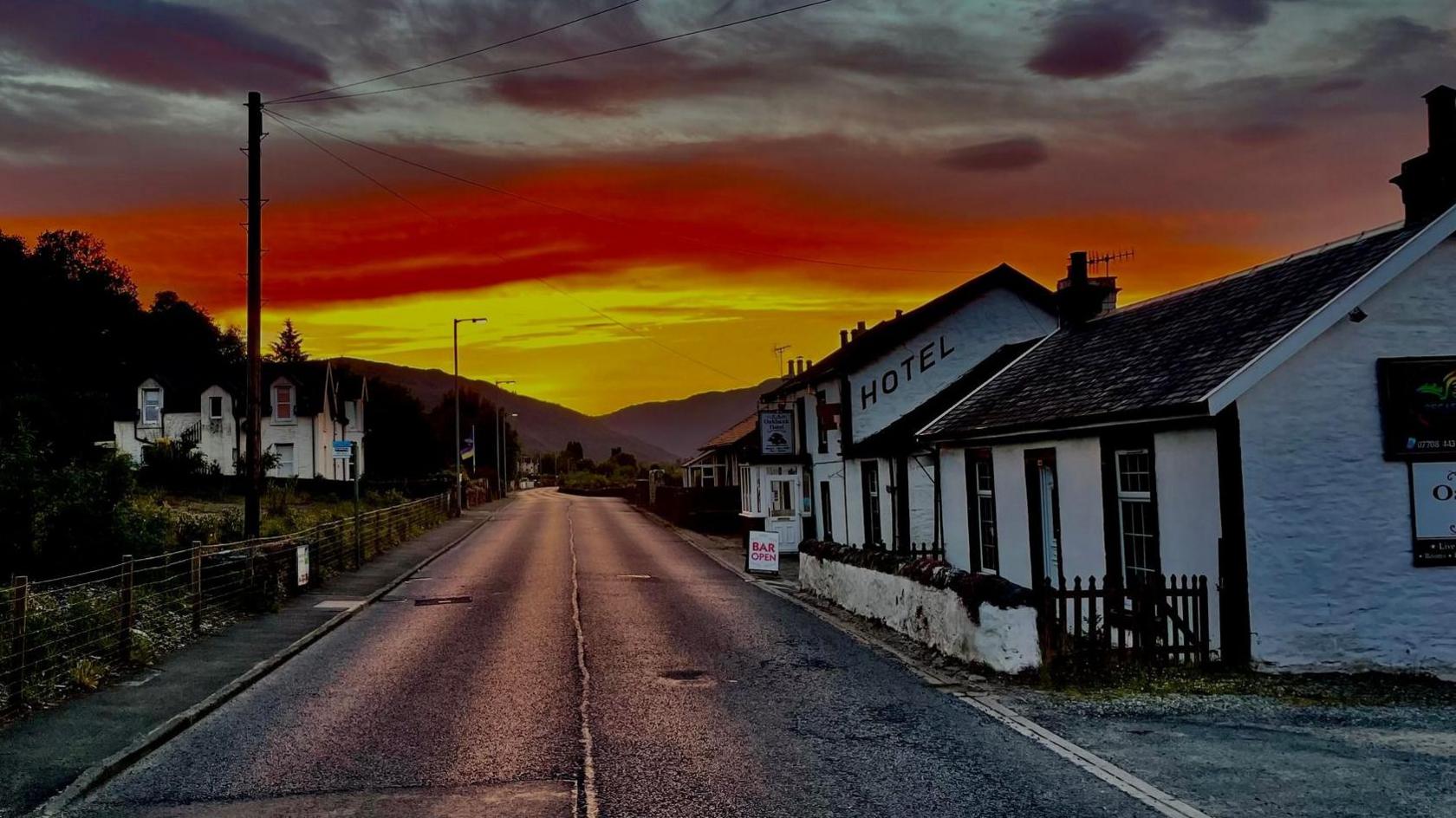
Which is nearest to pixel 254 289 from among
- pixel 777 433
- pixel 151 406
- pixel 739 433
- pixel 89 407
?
pixel 777 433

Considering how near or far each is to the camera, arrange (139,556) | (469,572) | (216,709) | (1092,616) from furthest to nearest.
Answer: (469,572) → (139,556) → (1092,616) → (216,709)

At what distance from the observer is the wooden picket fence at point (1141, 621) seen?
12945 millimetres

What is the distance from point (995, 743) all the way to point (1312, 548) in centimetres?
576

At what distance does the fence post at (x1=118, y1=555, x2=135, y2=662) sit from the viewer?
14.0 meters

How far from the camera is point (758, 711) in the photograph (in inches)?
447

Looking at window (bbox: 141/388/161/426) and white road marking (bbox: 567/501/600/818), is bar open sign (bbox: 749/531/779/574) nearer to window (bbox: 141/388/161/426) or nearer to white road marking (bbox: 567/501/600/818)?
white road marking (bbox: 567/501/600/818)

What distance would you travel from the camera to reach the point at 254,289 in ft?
76.5

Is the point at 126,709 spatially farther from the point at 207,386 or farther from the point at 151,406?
the point at 151,406

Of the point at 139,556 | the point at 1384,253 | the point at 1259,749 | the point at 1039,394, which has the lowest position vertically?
the point at 1259,749

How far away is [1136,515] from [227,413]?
203ft

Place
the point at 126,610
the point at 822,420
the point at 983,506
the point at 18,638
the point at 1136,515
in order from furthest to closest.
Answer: the point at 822,420 < the point at 983,506 < the point at 1136,515 < the point at 126,610 < the point at 18,638

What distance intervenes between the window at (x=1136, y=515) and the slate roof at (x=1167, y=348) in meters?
0.80

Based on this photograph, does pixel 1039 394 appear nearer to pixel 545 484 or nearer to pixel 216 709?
pixel 216 709

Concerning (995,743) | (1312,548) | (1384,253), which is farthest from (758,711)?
(1384,253)
